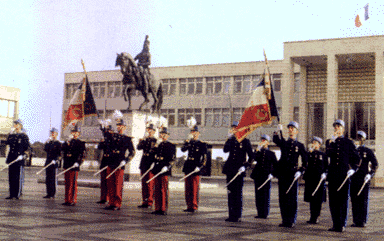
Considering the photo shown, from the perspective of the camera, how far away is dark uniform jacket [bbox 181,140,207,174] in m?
11.5

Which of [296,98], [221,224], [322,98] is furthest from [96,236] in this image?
[296,98]

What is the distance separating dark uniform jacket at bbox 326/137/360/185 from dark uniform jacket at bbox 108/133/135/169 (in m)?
4.42

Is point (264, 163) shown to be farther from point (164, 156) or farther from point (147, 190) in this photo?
point (147, 190)

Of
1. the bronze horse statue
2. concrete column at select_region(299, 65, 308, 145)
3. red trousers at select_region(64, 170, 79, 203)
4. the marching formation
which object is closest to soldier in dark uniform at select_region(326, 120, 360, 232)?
the marching formation

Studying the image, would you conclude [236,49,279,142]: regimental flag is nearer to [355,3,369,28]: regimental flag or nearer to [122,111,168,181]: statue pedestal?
[122,111,168,181]: statue pedestal

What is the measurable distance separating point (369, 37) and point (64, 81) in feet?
131

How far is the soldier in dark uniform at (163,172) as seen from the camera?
10922 mm

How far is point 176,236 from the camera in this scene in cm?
773

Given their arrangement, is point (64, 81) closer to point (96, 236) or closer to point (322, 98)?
point (322, 98)

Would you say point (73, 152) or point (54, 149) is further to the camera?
point (54, 149)

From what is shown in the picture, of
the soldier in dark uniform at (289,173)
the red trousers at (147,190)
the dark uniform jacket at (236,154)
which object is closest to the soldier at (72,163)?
the red trousers at (147,190)

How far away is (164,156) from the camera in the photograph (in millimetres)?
11102

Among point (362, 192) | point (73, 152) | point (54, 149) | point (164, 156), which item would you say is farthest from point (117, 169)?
point (362, 192)

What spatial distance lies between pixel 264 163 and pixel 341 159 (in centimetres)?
212
